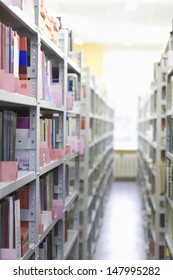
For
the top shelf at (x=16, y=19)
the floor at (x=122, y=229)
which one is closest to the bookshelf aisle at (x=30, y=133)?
the top shelf at (x=16, y=19)

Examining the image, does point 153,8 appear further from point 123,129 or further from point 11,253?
point 11,253

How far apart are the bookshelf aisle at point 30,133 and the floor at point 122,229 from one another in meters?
2.05

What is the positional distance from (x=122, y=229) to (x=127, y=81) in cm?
500

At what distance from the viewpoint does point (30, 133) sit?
1965 mm

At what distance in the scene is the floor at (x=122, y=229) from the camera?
4.85m

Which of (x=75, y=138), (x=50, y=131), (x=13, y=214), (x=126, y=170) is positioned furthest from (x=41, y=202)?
(x=126, y=170)

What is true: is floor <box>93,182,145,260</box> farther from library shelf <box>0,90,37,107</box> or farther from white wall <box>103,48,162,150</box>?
library shelf <box>0,90,37,107</box>

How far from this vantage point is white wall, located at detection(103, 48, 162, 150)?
32.7 feet

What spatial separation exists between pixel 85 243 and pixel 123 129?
683 cm

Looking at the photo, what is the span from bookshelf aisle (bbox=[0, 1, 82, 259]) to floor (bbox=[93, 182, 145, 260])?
80.5 inches

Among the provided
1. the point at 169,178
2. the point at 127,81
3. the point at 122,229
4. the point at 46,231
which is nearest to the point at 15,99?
the point at 46,231

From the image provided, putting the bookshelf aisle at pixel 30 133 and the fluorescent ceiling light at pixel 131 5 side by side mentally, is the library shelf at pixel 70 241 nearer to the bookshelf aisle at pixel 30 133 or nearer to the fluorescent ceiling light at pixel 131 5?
the bookshelf aisle at pixel 30 133

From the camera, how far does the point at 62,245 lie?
9.20 ft

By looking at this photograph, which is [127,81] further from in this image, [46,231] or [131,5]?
[46,231]
